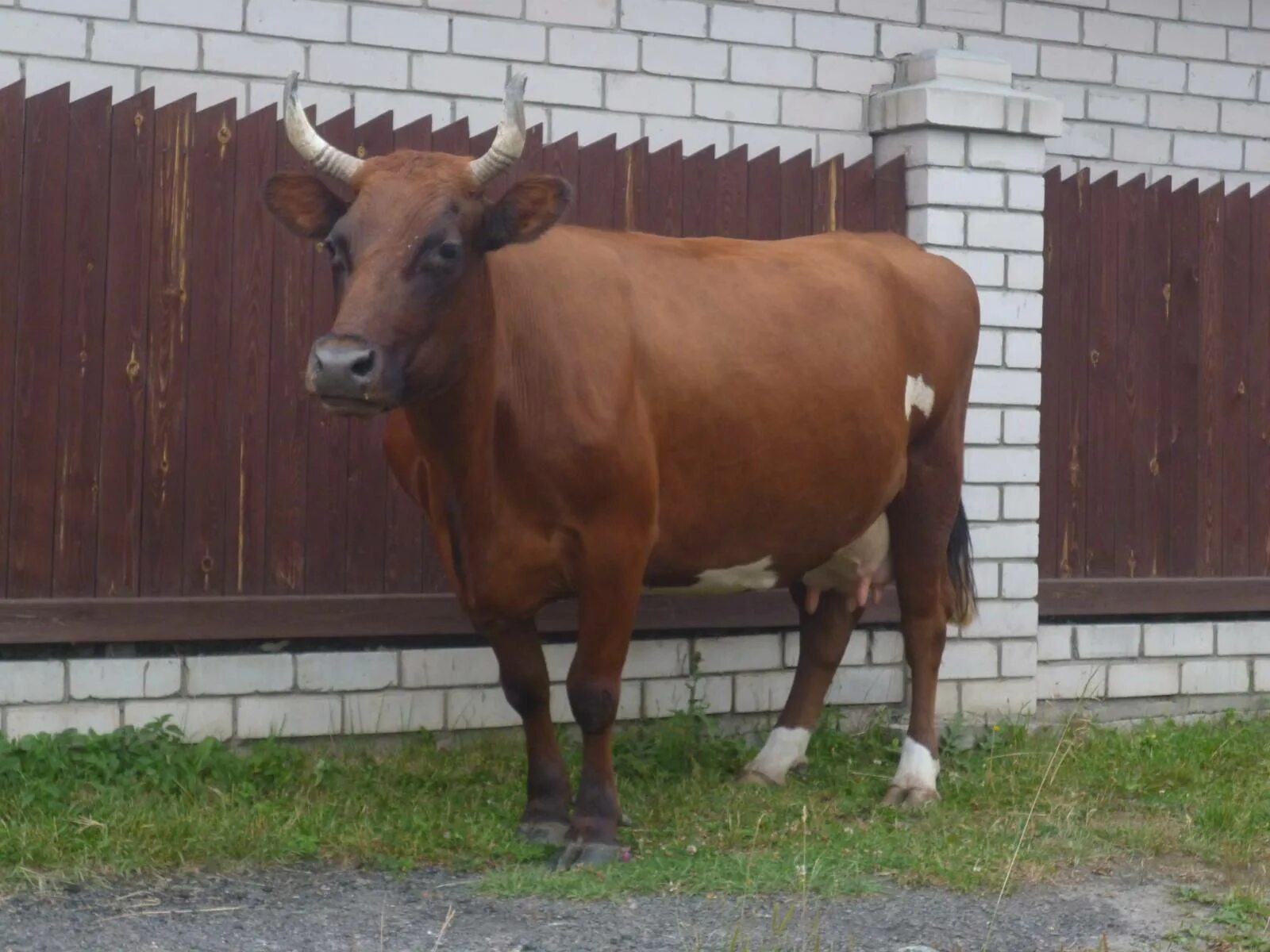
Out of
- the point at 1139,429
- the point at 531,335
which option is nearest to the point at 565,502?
the point at 531,335

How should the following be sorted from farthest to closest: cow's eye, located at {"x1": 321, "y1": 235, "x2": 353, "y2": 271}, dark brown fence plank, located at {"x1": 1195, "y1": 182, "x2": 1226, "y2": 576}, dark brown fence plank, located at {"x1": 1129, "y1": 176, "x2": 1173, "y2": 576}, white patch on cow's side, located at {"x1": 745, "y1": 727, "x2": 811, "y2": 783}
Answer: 1. dark brown fence plank, located at {"x1": 1195, "y1": 182, "x2": 1226, "y2": 576}
2. dark brown fence plank, located at {"x1": 1129, "y1": 176, "x2": 1173, "y2": 576}
3. white patch on cow's side, located at {"x1": 745, "y1": 727, "x2": 811, "y2": 783}
4. cow's eye, located at {"x1": 321, "y1": 235, "x2": 353, "y2": 271}

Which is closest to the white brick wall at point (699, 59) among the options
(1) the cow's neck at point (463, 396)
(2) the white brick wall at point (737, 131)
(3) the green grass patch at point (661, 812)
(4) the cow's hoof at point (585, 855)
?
(2) the white brick wall at point (737, 131)

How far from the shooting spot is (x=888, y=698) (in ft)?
24.1

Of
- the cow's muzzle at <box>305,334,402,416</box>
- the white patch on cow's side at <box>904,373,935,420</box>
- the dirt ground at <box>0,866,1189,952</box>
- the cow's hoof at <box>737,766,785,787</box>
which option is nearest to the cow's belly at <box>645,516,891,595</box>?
the white patch on cow's side at <box>904,373,935,420</box>

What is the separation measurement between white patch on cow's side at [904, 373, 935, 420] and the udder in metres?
0.41

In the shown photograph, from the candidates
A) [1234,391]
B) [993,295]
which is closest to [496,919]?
[993,295]

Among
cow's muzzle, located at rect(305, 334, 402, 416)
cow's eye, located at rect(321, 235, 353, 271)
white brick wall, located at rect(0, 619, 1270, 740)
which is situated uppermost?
cow's eye, located at rect(321, 235, 353, 271)

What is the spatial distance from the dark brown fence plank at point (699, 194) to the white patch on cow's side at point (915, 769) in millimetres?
2083

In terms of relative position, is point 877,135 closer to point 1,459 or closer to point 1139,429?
point 1139,429

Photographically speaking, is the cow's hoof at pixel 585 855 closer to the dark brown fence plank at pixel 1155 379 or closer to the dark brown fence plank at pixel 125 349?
the dark brown fence plank at pixel 125 349

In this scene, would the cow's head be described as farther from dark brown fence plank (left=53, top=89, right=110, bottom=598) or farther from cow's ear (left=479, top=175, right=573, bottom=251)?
dark brown fence plank (left=53, top=89, right=110, bottom=598)

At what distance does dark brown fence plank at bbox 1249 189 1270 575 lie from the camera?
8.24 metres

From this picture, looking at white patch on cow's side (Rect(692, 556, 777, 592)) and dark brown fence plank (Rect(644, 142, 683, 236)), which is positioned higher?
dark brown fence plank (Rect(644, 142, 683, 236))

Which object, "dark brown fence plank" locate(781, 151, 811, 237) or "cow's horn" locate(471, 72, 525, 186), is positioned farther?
"dark brown fence plank" locate(781, 151, 811, 237)
